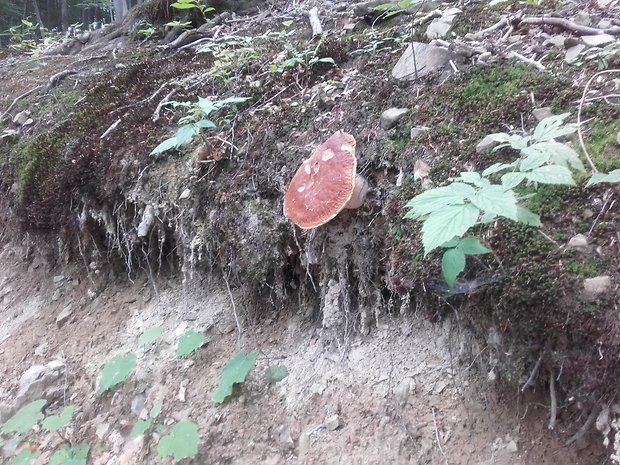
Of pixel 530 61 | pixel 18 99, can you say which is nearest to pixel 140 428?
pixel 530 61

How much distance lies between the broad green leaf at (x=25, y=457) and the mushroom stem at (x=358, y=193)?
7.17ft

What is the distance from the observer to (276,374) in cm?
223

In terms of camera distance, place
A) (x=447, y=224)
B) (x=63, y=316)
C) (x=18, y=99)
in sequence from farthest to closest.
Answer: (x=18, y=99) → (x=63, y=316) → (x=447, y=224)

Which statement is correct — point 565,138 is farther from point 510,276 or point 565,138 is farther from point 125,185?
point 125,185

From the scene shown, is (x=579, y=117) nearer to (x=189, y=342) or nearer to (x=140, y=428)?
(x=189, y=342)

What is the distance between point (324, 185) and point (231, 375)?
3.49 ft

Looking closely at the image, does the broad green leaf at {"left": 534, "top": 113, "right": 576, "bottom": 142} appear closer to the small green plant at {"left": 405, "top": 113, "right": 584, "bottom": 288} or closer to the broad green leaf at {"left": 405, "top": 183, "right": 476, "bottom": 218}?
the small green plant at {"left": 405, "top": 113, "right": 584, "bottom": 288}

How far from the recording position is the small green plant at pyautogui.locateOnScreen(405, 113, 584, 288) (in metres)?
1.32

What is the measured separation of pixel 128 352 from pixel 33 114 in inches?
106

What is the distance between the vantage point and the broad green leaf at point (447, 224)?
1.29m

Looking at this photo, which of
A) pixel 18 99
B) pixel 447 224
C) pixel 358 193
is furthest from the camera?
pixel 18 99

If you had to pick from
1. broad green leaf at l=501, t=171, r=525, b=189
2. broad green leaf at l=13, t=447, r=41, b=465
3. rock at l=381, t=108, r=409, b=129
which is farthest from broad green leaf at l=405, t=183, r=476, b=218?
broad green leaf at l=13, t=447, r=41, b=465

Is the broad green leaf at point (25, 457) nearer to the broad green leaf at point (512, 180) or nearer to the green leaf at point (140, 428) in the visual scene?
the green leaf at point (140, 428)

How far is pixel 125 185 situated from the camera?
2857 mm
